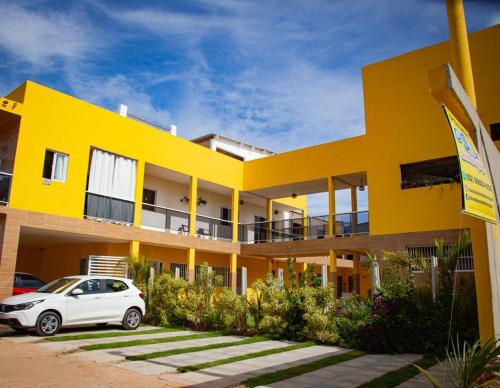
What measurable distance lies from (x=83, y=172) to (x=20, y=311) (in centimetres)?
580

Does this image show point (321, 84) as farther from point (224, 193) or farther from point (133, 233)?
point (224, 193)

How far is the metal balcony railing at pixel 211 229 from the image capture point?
19609 millimetres

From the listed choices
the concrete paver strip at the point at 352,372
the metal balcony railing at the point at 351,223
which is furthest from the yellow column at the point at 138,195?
the concrete paver strip at the point at 352,372

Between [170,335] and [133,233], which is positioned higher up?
[133,233]

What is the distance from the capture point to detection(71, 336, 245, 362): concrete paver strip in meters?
7.89

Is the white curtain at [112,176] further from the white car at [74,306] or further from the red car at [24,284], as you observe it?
the white car at [74,306]

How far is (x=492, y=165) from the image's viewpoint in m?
6.03

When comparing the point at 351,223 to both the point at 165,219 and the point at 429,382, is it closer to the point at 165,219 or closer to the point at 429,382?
the point at 165,219

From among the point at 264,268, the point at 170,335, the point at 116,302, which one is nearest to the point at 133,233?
the point at 116,302

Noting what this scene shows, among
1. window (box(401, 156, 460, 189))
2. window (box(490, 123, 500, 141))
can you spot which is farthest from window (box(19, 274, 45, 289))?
window (box(490, 123, 500, 141))

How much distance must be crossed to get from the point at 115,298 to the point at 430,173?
35.7 ft

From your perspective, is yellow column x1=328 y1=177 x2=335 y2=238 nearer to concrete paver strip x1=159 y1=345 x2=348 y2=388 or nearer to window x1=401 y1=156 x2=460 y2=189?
window x1=401 y1=156 x2=460 y2=189

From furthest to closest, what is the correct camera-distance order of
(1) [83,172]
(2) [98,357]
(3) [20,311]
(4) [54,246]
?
(4) [54,246] → (1) [83,172] → (3) [20,311] → (2) [98,357]

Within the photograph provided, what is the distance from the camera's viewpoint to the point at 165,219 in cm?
1833
